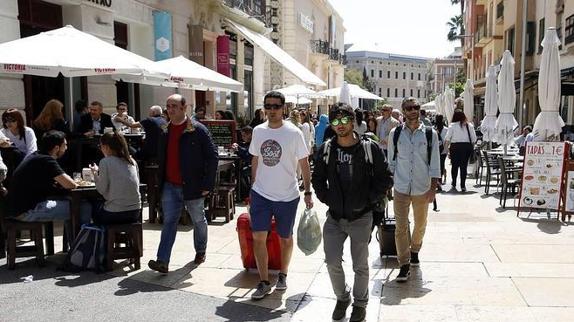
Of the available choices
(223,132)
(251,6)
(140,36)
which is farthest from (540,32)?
(223,132)

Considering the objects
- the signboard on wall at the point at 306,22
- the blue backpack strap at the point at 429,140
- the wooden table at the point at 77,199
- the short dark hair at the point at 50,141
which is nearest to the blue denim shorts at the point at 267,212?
the blue backpack strap at the point at 429,140

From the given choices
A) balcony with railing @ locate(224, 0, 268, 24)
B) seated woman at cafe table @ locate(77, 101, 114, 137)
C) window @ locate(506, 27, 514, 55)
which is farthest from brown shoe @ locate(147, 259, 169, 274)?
window @ locate(506, 27, 514, 55)

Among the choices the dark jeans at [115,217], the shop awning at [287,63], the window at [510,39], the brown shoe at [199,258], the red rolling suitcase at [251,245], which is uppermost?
the window at [510,39]

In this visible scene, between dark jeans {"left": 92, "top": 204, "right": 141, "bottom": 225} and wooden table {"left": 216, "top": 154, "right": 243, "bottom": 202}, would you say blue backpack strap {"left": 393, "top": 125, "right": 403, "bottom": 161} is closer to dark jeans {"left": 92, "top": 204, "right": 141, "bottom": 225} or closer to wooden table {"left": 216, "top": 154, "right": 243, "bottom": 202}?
dark jeans {"left": 92, "top": 204, "right": 141, "bottom": 225}

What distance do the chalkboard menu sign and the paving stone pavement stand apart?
111 inches

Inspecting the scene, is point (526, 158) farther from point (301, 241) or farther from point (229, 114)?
point (229, 114)

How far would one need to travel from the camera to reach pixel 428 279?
231 inches

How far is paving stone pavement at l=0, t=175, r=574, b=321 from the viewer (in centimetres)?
489

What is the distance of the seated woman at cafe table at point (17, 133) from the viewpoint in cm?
771

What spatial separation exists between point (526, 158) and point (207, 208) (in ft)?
16.8

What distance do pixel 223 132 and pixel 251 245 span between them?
5169mm

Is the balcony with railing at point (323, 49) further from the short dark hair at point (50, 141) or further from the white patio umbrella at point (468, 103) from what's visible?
the short dark hair at point (50, 141)

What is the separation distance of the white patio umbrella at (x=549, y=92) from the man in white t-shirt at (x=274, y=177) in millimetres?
6879

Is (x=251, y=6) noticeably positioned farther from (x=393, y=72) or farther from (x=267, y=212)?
(x=393, y=72)
